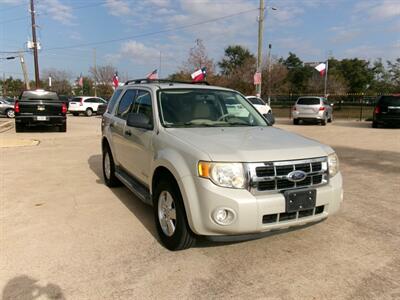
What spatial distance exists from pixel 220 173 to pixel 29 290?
194 cm

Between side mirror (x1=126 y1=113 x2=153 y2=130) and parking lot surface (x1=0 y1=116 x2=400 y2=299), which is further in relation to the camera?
side mirror (x1=126 y1=113 x2=153 y2=130)

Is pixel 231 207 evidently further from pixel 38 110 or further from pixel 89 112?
pixel 89 112

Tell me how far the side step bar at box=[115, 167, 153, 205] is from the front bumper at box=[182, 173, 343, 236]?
1.15 meters

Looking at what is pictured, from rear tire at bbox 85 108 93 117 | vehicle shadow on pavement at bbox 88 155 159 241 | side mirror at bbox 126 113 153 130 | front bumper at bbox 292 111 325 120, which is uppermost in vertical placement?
side mirror at bbox 126 113 153 130

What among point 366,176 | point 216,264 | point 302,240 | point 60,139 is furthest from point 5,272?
point 60,139

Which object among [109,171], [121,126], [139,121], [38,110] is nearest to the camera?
[139,121]

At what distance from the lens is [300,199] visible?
361 cm

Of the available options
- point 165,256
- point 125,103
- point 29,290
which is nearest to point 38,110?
point 125,103

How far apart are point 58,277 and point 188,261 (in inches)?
48.4

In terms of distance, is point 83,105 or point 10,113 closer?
point 10,113

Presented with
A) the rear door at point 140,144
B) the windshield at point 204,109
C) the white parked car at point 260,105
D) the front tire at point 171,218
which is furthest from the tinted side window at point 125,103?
the white parked car at point 260,105

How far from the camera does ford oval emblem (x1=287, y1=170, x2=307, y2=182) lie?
361cm

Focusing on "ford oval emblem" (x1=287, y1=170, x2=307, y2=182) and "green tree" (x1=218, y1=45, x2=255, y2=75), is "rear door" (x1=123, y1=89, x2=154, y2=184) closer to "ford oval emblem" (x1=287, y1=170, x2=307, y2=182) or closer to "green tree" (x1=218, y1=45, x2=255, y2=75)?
"ford oval emblem" (x1=287, y1=170, x2=307, y2=182)

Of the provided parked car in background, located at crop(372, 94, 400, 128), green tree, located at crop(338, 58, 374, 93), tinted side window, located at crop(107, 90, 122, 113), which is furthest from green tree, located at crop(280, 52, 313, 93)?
tinted side window, located at crop(107, 90, 122, 113)
